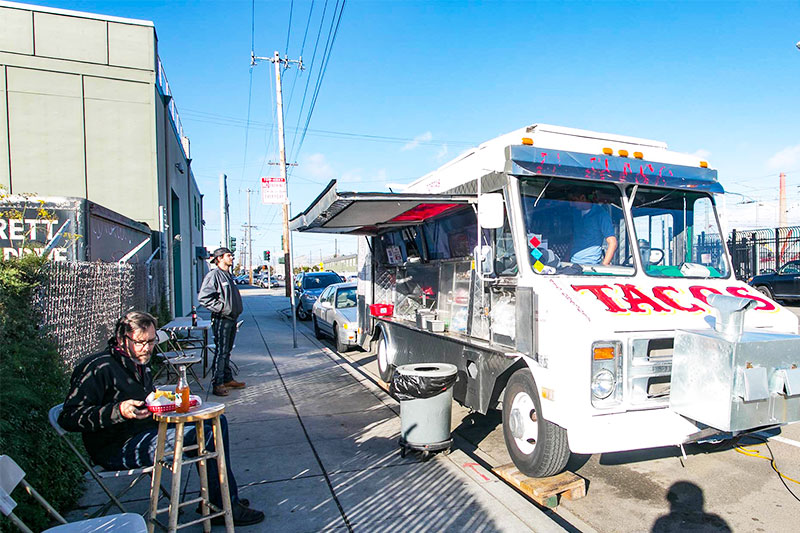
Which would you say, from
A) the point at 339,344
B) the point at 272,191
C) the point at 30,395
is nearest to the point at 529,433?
the point at 30,395

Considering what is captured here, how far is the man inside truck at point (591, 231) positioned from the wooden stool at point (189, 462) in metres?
3.22

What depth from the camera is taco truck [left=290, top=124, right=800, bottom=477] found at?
3.48 m

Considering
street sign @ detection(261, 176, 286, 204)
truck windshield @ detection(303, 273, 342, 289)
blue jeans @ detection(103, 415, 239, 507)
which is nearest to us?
blue jeans @ detection(103, 415, 239, 507)

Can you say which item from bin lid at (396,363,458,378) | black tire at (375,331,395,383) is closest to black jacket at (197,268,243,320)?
black tire at (375,331,395,383)

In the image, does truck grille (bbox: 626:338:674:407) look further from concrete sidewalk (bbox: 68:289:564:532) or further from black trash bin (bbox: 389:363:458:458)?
black trash bin (bbox: 389:363:458:458)

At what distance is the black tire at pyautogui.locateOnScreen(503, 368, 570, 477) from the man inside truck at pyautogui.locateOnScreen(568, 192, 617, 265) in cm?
123

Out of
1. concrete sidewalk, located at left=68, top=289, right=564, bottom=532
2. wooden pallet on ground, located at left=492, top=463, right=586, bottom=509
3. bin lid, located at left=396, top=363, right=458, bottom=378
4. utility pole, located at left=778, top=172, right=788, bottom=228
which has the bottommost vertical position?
concrete sidewalk, located at left=68, top=289, right=564, bottom=532

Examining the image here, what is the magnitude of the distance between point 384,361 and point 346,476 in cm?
366

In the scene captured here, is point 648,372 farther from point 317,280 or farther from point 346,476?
point 317,280

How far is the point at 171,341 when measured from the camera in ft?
29.3

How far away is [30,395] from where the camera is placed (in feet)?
10.9

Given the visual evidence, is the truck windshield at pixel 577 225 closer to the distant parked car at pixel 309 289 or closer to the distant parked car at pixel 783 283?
the distant parked car at pixel 309 289

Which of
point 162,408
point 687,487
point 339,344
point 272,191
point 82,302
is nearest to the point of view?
point 162,408

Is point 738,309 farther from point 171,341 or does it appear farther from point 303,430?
point 171,341
